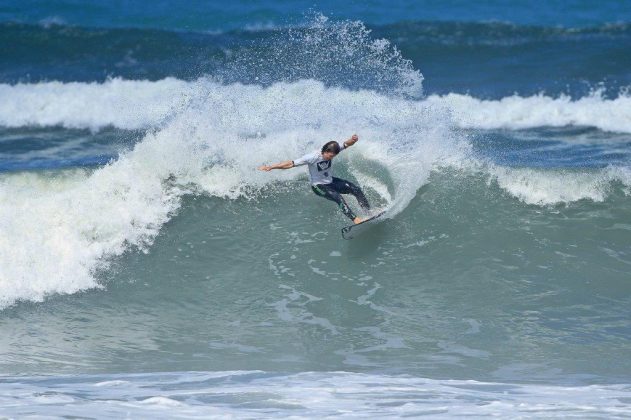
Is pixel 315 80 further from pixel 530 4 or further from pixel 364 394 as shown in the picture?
pixel 364 394

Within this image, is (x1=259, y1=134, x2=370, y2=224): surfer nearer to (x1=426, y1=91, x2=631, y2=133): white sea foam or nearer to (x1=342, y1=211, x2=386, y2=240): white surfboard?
(x1=342, y1=211, x2=386, y2=240): white surfboard

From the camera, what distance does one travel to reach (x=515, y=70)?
20.4 metres

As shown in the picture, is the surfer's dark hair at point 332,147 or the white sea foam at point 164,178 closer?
the surfer's dark hair at point 332,147

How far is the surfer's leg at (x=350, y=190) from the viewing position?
38.2ft

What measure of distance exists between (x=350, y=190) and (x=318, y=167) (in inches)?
21.2

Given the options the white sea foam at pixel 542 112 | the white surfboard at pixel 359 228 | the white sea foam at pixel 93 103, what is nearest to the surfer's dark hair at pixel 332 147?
the white surfboard at pixel 359 228

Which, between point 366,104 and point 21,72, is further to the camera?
point 21,72

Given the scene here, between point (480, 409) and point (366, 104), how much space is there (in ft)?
32.8

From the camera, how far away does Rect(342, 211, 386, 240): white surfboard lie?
1168 centimetres

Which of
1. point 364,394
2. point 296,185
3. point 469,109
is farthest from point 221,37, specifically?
point 364,394

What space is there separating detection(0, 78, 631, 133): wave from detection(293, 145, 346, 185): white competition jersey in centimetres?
539

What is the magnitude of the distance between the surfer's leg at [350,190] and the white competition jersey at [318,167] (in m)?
0.10

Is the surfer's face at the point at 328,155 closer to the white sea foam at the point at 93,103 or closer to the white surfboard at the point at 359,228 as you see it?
the white surfboard at the point at 359,228

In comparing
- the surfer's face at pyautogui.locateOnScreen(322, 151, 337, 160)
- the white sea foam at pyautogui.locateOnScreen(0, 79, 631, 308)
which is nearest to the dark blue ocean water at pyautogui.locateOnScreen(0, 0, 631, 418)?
the white sea foam at pyautogui.locateOnScreen(0, 79, 631, 308)
